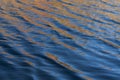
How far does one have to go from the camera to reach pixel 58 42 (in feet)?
36.2

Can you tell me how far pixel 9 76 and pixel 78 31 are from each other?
550cm

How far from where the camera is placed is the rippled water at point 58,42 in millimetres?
8414

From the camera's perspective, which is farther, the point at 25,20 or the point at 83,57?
the point at 25,20

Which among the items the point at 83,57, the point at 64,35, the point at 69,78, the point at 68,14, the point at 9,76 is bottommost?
the point at 9,76

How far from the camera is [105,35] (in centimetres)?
1230

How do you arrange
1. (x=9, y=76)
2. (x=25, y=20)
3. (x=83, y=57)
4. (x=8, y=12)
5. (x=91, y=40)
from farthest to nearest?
(x=8, y=12)
(x=25, y=20)
(x=91, y=40)
(x=83, y=57)
(x=9, y=76)

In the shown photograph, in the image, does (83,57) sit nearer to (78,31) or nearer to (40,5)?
(78,31)

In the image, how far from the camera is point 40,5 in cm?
1833

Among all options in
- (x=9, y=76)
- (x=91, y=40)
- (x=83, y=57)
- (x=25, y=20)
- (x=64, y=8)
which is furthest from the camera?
(x=64, y=8)

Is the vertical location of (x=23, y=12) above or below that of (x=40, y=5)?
below

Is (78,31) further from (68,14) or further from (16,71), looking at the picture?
(16,71)

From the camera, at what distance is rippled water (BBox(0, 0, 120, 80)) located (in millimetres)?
8414

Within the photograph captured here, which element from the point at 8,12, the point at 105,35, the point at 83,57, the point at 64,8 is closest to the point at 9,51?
the point at 83,57

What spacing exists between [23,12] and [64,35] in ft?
15.9
